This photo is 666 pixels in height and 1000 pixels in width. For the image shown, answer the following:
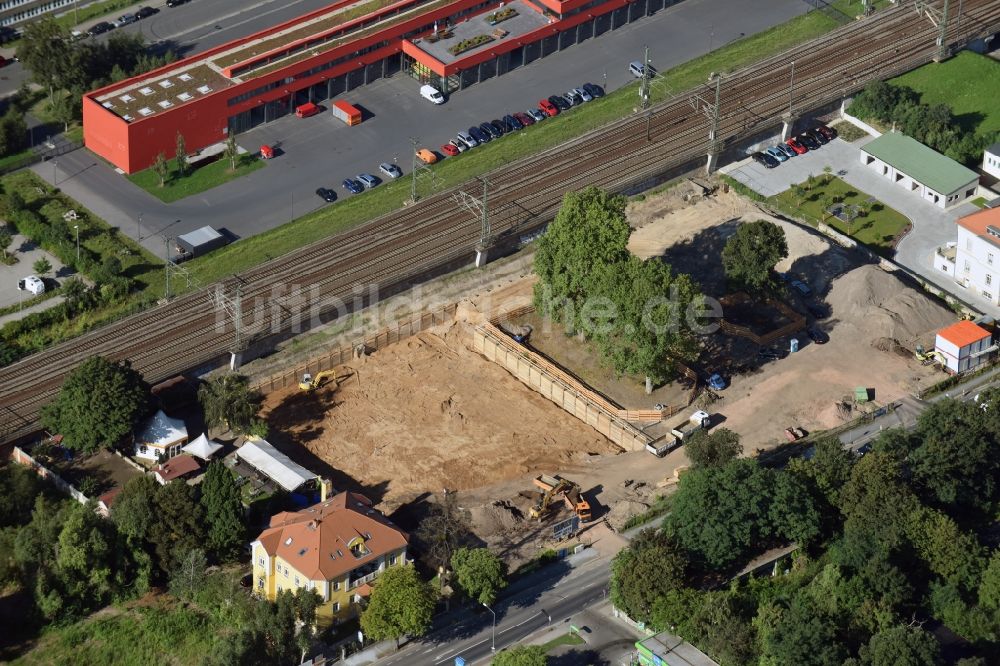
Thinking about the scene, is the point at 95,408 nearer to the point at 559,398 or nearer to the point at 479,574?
the point at 479,574

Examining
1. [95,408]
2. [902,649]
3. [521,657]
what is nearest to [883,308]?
[902,649]

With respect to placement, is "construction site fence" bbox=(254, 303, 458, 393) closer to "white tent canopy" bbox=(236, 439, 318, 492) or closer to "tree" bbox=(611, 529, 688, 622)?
"white tent canopy" bbox=(236, 439, 318, 492)

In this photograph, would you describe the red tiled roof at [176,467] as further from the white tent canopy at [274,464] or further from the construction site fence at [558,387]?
the construction site fence at [558,387]

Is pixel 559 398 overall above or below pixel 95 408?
below

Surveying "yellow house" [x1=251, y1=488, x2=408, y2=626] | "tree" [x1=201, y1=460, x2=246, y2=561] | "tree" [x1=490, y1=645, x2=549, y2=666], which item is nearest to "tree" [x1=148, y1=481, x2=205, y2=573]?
"tree" [x1=201, y1=460, x2=246, y2=561]

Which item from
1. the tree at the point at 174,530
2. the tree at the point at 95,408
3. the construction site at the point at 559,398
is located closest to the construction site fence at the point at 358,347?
the construction site at the point at 559,398

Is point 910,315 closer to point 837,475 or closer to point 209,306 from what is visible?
point 837,475
